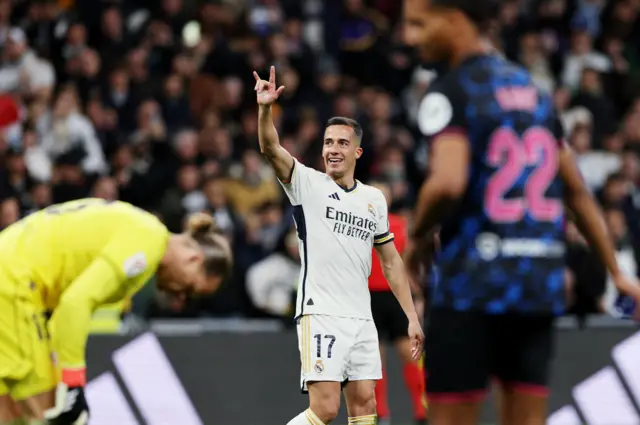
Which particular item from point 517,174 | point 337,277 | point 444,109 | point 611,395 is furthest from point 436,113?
point 611,395

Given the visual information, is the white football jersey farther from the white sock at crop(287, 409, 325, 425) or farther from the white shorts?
the white sock at crop(287, 409, 325, 425)

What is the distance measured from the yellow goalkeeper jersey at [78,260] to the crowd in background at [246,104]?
6.28 meters

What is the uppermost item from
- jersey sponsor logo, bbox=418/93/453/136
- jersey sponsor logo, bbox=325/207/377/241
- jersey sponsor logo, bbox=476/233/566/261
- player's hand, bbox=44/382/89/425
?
jersey sponsor logo, bbox=418/93/453/136

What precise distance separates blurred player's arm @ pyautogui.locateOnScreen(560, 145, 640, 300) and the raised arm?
5.38 ft

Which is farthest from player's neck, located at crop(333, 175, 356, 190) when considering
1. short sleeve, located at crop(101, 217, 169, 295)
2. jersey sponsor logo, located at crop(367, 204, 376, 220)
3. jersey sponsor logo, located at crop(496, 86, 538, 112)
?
jersey sponsor logo, located at crop(496, 86, 538, 112)

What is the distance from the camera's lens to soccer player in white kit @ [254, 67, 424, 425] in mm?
7664

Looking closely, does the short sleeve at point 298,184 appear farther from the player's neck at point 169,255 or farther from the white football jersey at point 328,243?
the player's neck at point 169,255

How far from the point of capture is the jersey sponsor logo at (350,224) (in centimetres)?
777

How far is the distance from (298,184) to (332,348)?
1.00m

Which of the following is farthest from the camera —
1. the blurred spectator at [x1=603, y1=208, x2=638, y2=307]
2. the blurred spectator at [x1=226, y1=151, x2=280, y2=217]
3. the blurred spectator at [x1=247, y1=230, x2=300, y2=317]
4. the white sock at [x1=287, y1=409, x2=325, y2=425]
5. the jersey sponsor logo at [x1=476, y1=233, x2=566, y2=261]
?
the blurred spectator at [x1=226, y1=151, x2=280, y2=217]

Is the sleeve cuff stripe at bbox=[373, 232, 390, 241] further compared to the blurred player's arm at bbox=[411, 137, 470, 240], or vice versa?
the sleeve cuff stripe at bbox=[373, 232, 390, 241]

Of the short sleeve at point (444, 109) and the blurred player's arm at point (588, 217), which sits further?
the blurred player's arm at point (588, 217)

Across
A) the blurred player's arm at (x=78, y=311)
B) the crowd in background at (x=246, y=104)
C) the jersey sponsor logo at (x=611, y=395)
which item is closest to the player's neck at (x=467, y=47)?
the blurred player's arm at (x=78, y=311)

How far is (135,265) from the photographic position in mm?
5758
